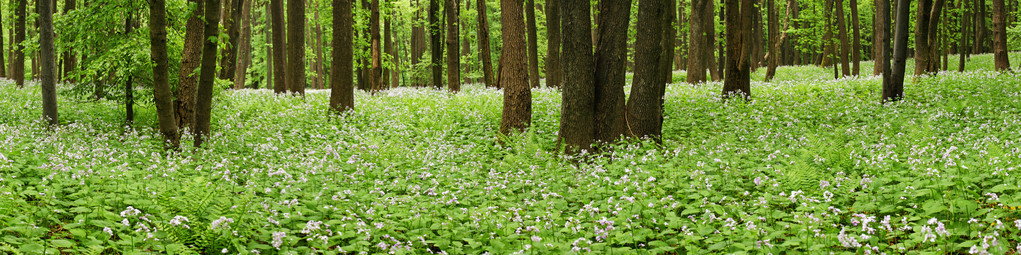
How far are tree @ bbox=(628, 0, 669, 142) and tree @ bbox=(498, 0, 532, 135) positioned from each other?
243 centimetres

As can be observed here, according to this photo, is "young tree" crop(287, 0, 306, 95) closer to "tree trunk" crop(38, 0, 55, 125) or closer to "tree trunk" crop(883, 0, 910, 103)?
"tree trunk" crop(38, 0, 55, 125)

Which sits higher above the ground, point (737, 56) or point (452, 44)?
point (452, 44)

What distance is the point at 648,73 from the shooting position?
10039mm

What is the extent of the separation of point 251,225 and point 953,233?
17.4ft

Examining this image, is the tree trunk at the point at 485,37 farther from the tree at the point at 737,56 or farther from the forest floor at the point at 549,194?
the forest floor at the point at 549,194

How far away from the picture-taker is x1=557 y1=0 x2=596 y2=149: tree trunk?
9.31 m

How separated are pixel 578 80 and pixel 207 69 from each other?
5853 millimetres

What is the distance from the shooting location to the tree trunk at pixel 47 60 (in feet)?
35.7

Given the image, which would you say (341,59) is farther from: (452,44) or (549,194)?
(549,194)

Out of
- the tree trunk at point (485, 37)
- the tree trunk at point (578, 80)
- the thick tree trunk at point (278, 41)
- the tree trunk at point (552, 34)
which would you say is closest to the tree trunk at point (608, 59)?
the tree trunk at point (578, 80)

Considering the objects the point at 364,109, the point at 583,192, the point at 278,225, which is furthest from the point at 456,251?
the point at 364,109

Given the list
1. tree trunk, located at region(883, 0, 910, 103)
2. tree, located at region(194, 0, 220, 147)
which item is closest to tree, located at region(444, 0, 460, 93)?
tree, located at region(194, 0, 220, 147)

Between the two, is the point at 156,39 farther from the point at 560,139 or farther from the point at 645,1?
the point at 645,1

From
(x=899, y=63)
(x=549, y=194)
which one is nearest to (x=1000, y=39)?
(x=899, y=63)
